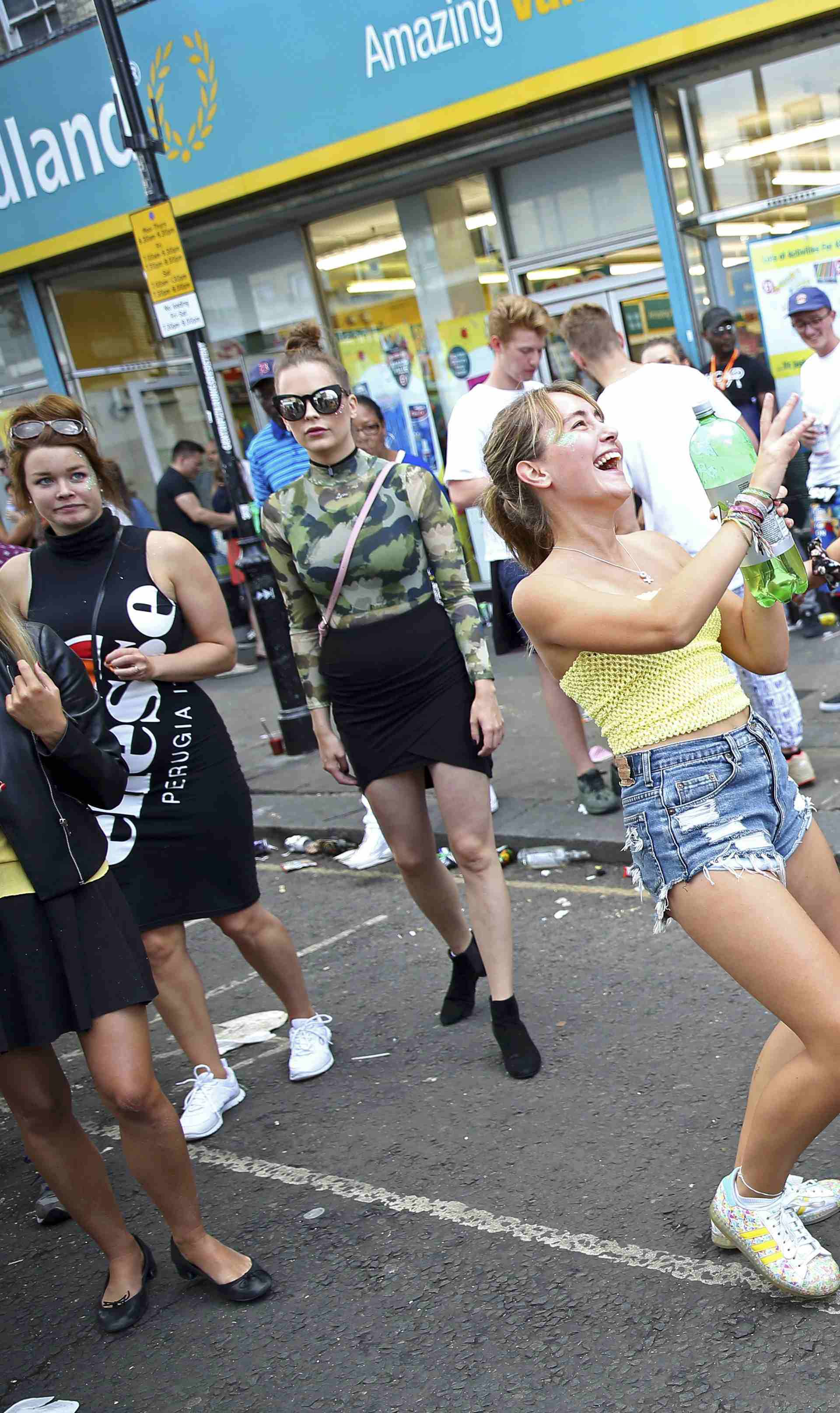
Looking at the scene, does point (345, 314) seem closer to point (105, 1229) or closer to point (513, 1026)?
point (513, 1026)

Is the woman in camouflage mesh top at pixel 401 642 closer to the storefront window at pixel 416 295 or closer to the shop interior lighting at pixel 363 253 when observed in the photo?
the storefront window at pixel 416 295

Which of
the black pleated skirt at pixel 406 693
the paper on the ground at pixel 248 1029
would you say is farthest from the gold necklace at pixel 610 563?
the paper on the ground at pixel 248 1029

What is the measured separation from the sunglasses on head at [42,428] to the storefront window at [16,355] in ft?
37.9

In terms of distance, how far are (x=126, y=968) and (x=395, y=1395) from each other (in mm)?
1116

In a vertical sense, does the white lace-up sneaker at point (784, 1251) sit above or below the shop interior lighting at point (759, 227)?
below

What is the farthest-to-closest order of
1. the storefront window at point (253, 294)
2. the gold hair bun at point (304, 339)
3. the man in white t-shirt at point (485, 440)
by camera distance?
1. the storefront window at point (253, 294)
2. the man in white t-shirt at point (485, 440)
3. the gold hair bun at point (304, 339)

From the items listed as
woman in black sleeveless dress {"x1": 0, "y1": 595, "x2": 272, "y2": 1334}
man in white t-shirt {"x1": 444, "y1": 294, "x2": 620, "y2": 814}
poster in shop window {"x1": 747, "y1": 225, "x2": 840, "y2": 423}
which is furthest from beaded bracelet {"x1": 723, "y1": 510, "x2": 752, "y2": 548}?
poster in shop window {"x1": 747, "y1": 225, "x2": 840, "y2": 423}

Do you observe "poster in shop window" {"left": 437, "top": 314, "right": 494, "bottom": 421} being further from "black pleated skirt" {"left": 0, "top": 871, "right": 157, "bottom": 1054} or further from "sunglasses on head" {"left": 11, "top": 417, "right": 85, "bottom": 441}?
"black pleated skirt" {"left": 0, "top": 871, "right": 157, "bottom": 1054}

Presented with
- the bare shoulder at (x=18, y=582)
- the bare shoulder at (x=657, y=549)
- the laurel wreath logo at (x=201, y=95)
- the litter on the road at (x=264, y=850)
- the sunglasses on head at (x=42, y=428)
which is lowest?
the litter on the road at (x=264, y=850)

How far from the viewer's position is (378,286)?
41.2 feet

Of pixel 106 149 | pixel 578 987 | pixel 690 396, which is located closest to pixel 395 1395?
pixel 578 987

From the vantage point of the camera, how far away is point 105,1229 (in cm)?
351

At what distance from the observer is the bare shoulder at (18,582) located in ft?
13.2

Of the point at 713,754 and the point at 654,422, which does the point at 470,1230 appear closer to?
the point at 713,754
